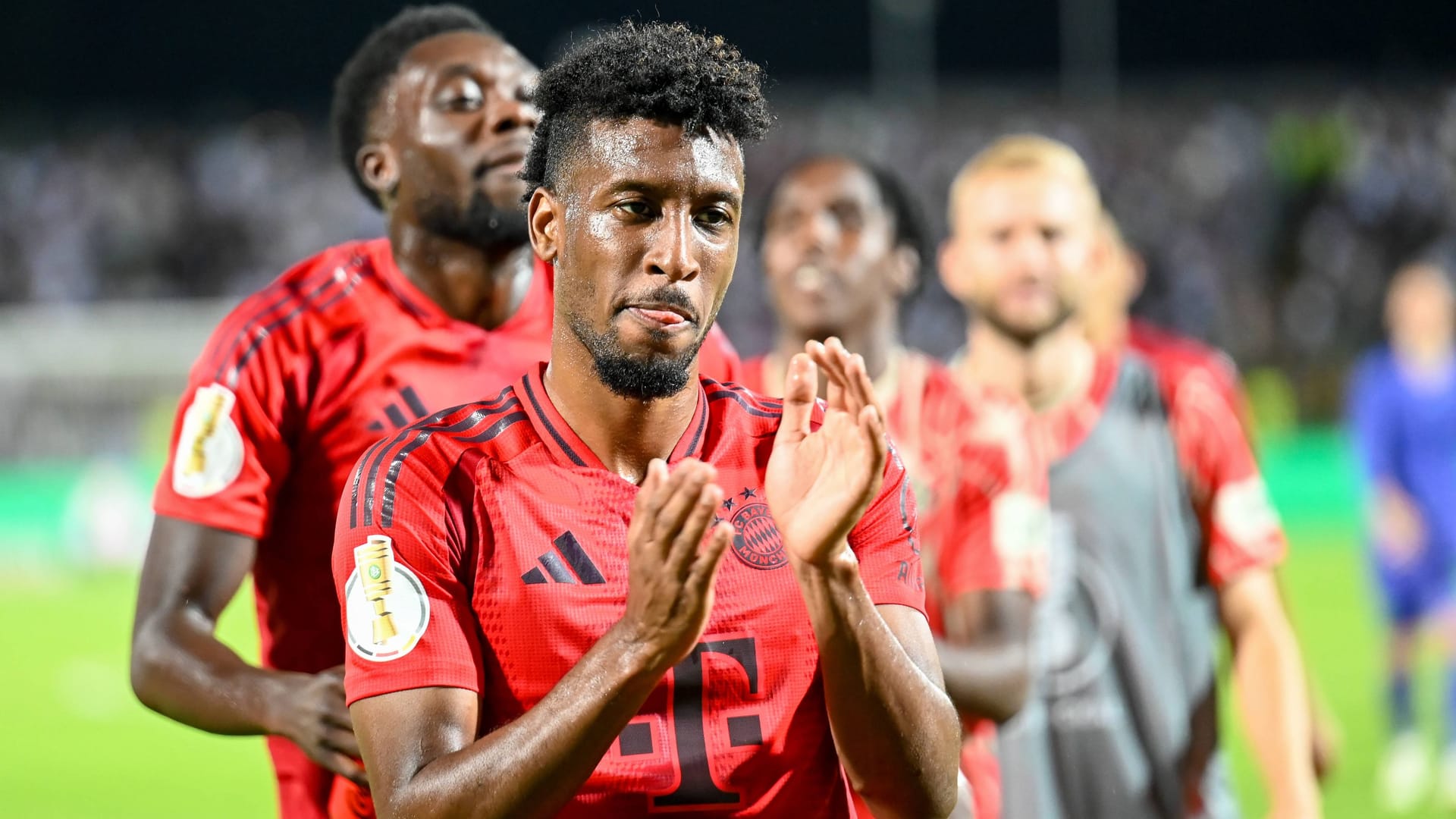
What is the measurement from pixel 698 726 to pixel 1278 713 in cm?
234

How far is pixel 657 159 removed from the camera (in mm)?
2496

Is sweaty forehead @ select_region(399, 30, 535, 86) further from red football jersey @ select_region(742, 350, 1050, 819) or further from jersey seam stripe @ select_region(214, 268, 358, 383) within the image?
red football jersey @ select_region(742, 350, 1050, 819)

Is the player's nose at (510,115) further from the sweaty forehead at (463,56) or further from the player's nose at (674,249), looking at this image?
the player's nose at (674,249)

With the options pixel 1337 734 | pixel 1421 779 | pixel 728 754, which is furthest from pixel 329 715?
pixel 1337 734

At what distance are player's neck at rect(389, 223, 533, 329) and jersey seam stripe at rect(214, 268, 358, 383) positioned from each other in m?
0.15

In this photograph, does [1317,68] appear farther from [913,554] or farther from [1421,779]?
[913,554]

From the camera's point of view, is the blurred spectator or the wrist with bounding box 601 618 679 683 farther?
the blurred spectator

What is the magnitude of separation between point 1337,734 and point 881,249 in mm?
6400

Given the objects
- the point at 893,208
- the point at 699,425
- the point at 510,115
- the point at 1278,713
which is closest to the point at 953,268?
the point at 893,208

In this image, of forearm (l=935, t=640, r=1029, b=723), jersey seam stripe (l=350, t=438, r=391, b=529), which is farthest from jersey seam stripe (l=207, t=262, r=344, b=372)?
forearm (l=935, t=640, r=1029, b=723)

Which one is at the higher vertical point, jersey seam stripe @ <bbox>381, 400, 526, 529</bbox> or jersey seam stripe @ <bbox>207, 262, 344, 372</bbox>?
jersey seam stripe @ <bbox>207, 262, 344, 372</bbox>

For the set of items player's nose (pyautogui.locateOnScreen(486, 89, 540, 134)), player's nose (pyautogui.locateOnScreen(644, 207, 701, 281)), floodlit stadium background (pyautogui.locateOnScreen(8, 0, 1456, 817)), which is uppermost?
floodlit stadium background (pyautogui.locateOnScreen(8, 0, 1456, 817))

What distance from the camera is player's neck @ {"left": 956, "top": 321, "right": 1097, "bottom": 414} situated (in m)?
4.90

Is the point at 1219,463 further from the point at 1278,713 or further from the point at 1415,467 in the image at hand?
the point at 1415,467
